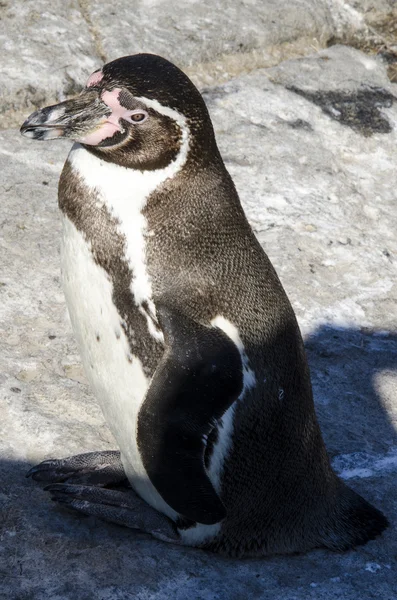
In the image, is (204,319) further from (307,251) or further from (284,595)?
(307,251)

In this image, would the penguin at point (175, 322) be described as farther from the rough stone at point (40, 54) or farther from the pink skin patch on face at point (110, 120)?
the rough stone at point (40, 54)

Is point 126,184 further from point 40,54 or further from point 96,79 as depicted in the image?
point 40,54

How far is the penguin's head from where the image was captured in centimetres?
228

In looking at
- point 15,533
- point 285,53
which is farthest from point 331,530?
point 285,53

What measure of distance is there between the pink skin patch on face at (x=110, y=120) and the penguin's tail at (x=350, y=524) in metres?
1.15

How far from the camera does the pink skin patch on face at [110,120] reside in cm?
230

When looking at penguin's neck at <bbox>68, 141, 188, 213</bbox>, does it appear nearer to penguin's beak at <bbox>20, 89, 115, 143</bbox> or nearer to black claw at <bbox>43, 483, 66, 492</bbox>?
penguin's beak at <bbox>20, 89, 115, 143</bbox>

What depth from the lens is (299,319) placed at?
3.43 metres

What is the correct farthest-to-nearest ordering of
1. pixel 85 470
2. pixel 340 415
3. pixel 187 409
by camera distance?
pixel 340 415, pixel 85 470, pixel 187 409

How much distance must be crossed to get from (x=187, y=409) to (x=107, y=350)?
0.34 metres

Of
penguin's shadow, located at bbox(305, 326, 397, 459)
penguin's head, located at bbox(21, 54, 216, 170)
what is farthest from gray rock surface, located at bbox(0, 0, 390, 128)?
penguin's head, located at bbox(21, 54, 216, 170)

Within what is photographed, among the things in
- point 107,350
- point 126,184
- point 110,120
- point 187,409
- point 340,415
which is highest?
point 110,120

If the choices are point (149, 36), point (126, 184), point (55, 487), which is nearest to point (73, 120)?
point (126, 184)

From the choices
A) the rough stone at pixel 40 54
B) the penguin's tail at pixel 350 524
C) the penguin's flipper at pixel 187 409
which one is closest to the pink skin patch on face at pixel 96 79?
the penguin's flipper at pixel 187 409
